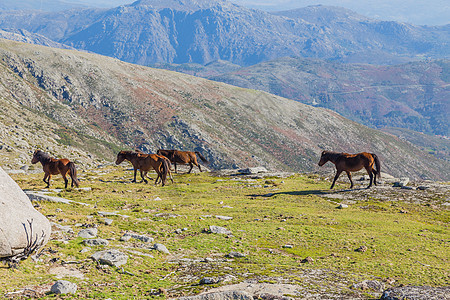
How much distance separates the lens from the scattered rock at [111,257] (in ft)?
49.3

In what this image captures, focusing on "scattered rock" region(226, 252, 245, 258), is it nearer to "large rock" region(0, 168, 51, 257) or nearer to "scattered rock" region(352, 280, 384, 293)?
"scattered rock" region(352, 280, 384, 293)

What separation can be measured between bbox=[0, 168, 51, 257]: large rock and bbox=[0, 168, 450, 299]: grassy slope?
85 centimetres

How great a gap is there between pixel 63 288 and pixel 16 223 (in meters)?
4.24

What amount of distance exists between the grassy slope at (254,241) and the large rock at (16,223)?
0.85 metres

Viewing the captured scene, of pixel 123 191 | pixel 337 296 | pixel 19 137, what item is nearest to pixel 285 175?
pixel 123 191

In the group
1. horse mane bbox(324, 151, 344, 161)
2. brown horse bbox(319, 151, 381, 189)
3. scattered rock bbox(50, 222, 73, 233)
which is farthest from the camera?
horse mane bbox(324, 151, 344, 161)

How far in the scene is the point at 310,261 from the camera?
58.6 feet

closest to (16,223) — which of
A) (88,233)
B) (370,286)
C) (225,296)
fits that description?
(88,233)

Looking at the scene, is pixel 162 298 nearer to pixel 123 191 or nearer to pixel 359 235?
pixel 359 235

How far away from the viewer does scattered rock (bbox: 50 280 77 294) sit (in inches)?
463

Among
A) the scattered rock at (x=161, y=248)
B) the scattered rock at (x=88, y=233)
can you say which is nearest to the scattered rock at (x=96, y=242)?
the scattered rock at (x=88, y=233)

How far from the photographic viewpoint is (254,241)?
21.2 metres

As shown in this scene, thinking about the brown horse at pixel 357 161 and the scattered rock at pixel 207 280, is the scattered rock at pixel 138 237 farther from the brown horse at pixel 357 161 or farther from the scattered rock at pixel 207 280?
the brown horse at pixel 357 161

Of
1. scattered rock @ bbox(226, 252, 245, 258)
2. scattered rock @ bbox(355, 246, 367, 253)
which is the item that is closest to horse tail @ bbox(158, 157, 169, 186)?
scattered rock @ bbox(226, 252, 245, 258)
